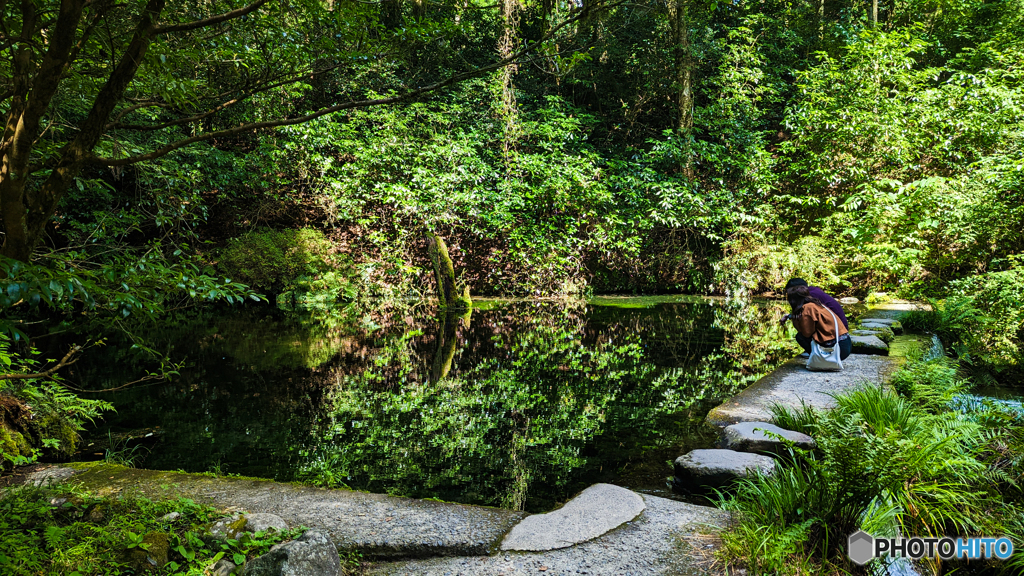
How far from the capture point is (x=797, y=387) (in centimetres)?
527

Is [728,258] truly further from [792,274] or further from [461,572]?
[461,572]

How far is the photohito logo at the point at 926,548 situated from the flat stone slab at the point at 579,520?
101 centimetres

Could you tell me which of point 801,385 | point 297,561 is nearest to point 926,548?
point 297,561

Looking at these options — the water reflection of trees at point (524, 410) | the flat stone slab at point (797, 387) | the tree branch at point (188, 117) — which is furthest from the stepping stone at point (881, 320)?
the tree branch at point (188, 117)

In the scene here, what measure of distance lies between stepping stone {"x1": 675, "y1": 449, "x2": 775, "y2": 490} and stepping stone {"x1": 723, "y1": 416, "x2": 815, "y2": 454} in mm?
192

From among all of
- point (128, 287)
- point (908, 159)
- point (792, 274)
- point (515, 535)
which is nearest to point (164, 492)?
point (128, 287)

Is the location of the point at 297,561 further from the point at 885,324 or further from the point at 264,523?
the point at 885,324

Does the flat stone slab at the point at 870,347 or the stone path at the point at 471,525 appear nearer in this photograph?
the stone path at the point at 471,525

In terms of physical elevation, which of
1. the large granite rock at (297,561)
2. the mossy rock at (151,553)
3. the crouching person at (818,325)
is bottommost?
the mossy rock at (151,553)

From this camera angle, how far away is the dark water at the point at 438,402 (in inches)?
156

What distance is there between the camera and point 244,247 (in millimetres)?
14406

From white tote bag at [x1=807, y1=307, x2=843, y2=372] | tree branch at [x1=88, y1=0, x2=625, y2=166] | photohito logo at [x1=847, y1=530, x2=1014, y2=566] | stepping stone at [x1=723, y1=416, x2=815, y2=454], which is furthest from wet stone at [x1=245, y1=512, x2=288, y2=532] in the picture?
white tote bag at [x1=807, y1=307, x2=843, y2=372]

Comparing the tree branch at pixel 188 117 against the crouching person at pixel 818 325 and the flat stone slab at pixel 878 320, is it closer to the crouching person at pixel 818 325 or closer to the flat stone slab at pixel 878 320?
the crouching person at pixel 818 325

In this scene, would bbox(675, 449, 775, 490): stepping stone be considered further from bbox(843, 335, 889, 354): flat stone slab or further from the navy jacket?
bbox(843, 335, 889, 354): flat stone slab
